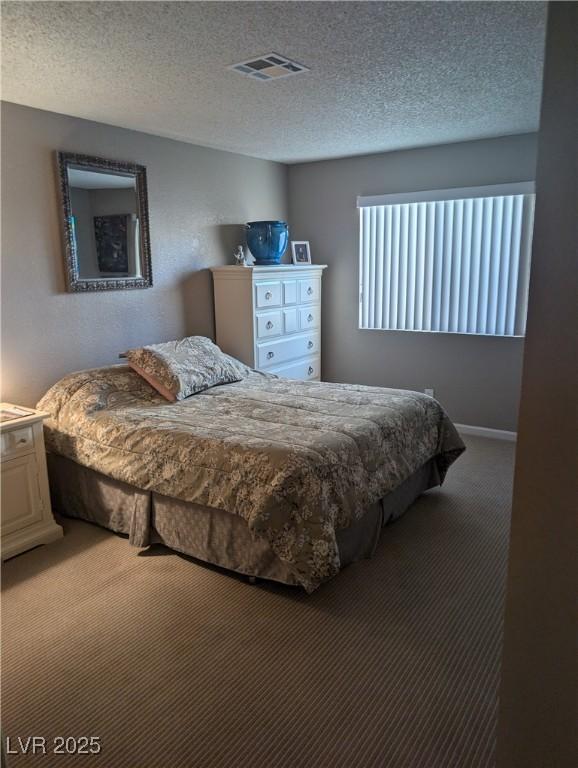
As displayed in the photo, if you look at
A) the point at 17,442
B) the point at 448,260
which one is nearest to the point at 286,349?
the point at 448,260

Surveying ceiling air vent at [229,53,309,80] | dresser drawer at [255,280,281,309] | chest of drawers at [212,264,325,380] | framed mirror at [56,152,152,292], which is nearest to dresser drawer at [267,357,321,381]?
chest of drawers at [212,264,325,380]

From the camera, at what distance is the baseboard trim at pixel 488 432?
15.3 ft

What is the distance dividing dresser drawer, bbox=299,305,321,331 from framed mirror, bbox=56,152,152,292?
151 cm

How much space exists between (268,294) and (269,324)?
249mm

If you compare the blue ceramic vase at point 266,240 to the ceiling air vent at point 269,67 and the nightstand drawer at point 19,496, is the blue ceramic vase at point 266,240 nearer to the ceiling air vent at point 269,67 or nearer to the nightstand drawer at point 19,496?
the ceiling air vent at point 269,67

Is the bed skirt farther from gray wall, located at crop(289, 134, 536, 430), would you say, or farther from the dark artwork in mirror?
gray wall, located at crop(289, 134, 536, 430)

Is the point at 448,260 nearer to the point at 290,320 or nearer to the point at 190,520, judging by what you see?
the point at 290,320

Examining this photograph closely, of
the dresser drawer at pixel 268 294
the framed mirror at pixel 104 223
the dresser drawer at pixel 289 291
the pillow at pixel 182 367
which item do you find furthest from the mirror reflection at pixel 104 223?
the dresser drawer at pixel 289 291

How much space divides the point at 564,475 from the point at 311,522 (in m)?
1.76

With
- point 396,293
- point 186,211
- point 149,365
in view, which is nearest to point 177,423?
point 149,365

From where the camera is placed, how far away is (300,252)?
5.37 meters

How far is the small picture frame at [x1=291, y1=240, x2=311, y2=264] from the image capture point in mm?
5320

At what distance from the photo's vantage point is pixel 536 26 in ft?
7.26

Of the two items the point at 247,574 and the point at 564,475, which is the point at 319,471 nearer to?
the point at 247,574
